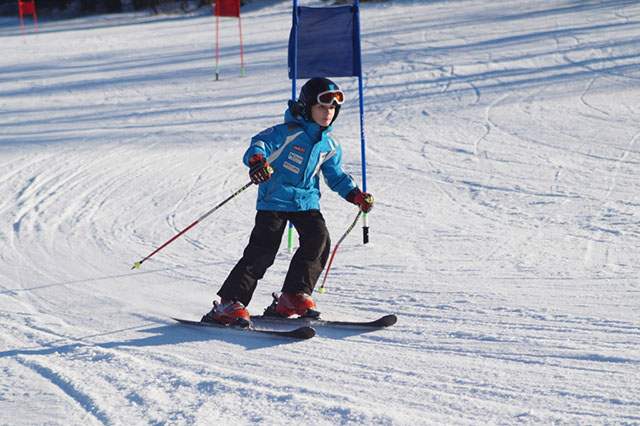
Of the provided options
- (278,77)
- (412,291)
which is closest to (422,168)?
(412,291)

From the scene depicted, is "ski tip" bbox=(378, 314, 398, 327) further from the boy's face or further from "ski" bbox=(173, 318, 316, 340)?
the boy's face

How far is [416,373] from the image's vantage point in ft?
10.3

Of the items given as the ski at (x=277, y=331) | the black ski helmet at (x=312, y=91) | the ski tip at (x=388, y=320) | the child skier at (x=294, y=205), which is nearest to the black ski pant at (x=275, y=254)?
the child skier at (x=294, y=205)

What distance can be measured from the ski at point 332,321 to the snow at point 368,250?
5 cm

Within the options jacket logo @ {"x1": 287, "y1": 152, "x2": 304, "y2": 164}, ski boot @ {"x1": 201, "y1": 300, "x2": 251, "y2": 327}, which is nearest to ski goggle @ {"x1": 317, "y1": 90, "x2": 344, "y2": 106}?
jacket logo @ {"x1": 287, "y1": 152, "x2": 304, "y2": 164}

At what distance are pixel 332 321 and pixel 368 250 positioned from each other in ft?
4.65

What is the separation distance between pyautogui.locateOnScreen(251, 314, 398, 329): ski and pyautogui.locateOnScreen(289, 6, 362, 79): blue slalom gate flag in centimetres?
203

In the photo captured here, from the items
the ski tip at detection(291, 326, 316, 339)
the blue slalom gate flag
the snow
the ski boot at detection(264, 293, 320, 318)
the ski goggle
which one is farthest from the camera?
the blue slalom gate flag

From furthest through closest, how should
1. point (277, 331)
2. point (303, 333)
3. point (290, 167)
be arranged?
point (290, 167) < point (277, 331) < point (303, 333)

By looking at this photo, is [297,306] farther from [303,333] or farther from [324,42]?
[324,42]

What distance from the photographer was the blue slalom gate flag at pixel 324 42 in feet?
17.0

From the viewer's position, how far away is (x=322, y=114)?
3732 millimetres

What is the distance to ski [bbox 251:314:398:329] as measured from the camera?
3688 millimetres

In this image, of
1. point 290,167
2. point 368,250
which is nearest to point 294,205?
point 290,167
